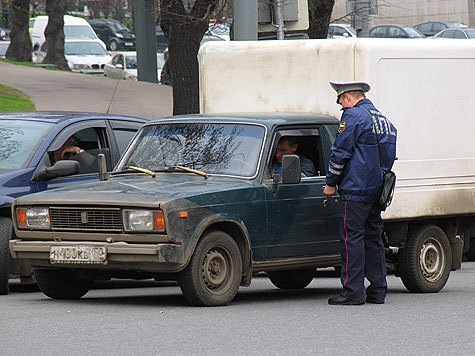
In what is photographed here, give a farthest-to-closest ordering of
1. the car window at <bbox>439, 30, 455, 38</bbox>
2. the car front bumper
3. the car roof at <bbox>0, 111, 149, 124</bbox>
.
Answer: the car window at <bbox>439, 30, 455, 38</bbox>
the car roof at <bbox>0, 111, 149, 124</bbox>
the car front bumper

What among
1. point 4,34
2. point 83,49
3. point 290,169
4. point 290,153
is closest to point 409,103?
point 290,153

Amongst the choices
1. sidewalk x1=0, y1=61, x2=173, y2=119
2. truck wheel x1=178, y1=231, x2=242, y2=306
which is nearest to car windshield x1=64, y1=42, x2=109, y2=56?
sidewalk x1=0, y1=61, x2=173, y2=119

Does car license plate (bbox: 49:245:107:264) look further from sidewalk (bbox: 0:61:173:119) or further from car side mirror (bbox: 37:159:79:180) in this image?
sidewalk (bbox: 0:61:173:119)

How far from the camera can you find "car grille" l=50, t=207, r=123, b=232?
856 centimetres

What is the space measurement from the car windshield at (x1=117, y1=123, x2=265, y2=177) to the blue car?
2.84 feet

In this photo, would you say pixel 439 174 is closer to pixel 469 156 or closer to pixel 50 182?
pixel 469 156

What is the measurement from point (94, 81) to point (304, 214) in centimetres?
2104

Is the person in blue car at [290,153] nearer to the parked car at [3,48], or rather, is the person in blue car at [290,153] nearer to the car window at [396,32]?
the car window at [396,32]

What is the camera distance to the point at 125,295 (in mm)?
10414

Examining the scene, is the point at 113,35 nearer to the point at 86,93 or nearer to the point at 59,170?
the point at 86,93

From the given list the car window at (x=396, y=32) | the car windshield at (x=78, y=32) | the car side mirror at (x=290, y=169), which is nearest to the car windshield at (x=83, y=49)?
the car windshield at (x=78, y=32)

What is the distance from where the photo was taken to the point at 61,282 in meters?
9.45

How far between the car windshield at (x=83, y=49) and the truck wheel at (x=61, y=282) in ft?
117

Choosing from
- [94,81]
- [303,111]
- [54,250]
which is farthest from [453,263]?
[94,81]
